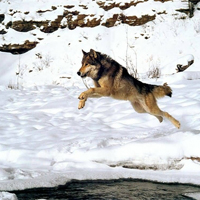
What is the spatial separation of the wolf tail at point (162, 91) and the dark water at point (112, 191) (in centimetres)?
203

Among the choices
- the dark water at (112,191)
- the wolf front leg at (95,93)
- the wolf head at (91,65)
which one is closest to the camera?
the dark water at (112,191)

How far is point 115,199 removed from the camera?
2865mm

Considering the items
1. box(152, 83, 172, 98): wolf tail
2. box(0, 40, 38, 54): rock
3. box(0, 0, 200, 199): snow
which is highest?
box(0, 40, 38, 54): rock

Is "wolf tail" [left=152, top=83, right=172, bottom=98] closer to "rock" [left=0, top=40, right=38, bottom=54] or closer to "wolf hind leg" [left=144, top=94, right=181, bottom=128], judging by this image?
"wolf hind leg" [left=144, top=94, right=181, bottom=128]

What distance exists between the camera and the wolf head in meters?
4.61

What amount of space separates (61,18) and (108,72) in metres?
10.7

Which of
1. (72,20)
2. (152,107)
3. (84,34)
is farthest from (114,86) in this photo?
(72,20)

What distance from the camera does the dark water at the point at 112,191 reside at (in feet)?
9.61

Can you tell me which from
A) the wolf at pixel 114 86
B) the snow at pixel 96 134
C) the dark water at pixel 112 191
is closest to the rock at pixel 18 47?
the snow at pixel 96 134

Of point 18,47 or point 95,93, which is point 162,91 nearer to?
point 95,93

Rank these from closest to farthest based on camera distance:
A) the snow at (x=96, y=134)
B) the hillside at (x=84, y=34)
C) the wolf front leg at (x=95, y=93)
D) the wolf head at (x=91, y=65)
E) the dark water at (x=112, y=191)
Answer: the dark water at (x=112, y=191), the snow at (x=96, y=134), the wolf front leg at (x=95, y=93), the wolf head at (x=91, y=65), the hillside at (x=84, y=34)

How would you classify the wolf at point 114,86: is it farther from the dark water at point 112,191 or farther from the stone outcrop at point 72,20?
the stone outcrop at point 72,20

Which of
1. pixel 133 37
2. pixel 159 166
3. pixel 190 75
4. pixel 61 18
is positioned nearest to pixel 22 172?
pixel 159 166

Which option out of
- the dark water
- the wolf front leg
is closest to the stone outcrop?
the wolf front leg
